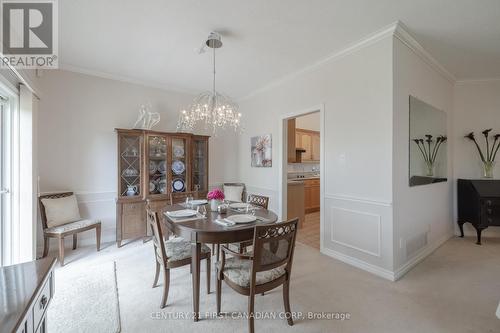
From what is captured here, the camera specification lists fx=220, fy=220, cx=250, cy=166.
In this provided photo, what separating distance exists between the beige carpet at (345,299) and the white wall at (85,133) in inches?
39.9

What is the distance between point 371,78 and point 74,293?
391 centimetres

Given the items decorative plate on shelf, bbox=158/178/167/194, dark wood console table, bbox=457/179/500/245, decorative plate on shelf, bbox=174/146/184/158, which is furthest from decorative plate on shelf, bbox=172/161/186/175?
dark wood console table, bbox=457/179/500/245

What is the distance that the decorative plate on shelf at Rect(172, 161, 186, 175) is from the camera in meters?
3.90

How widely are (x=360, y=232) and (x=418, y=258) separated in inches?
35.9

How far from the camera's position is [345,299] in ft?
6.91

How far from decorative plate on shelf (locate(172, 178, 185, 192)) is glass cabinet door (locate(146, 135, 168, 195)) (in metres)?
0.14

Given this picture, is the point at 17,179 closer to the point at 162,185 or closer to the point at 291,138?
the point at 162,185

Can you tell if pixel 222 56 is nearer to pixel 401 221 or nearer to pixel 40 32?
pixel 40 32

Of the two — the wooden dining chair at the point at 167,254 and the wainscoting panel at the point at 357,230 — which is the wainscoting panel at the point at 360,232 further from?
the wooden dining chair at the point at 167,254

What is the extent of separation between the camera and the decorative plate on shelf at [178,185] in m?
3.87

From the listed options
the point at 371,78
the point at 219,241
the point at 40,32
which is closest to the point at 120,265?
the point at 219,241

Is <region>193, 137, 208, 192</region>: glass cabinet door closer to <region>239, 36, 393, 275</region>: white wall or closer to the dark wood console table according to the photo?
<region>239, 36, 393, 275</region>: white wall

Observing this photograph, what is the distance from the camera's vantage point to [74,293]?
7.09ft

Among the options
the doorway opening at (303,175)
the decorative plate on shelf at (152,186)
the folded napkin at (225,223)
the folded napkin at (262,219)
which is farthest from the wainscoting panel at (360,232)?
the decorative plate on shelf at (152,186)
